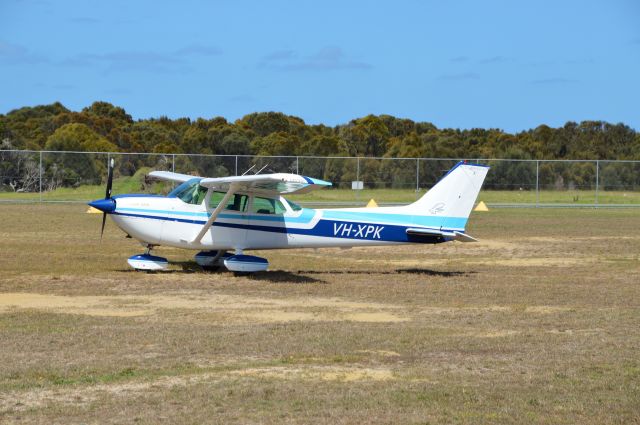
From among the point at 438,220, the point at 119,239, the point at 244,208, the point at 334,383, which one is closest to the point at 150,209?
the point at 244,208

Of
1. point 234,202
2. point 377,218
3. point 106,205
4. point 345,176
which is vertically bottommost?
point 377,218

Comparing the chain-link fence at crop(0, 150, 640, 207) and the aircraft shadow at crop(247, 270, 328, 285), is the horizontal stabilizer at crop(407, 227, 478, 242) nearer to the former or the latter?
the aircraft shadow at crop(247, 270, 328, 285)

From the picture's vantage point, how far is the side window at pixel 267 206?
61.7 ft

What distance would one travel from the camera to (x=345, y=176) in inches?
2015

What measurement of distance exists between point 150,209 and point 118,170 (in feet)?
101

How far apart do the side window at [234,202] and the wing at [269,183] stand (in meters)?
0.15

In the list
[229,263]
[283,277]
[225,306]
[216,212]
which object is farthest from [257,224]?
[225,306]

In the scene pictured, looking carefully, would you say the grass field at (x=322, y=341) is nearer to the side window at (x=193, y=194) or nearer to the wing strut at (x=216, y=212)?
the wing strut at (x=216, y=212)

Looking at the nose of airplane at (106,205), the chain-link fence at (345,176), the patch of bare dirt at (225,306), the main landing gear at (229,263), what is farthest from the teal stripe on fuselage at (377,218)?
the chain-link fence at (345,176)

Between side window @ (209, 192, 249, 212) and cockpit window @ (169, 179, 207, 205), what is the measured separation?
22cm

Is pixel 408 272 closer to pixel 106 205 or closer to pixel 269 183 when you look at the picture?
pixel 269 183

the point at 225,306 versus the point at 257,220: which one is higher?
the point at 257,220

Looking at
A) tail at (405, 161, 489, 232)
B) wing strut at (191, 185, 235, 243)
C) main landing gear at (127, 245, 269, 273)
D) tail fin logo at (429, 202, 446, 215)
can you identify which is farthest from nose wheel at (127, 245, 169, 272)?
tail fin logo at (429, 202, 446, 215)

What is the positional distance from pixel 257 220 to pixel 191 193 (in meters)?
1.41
